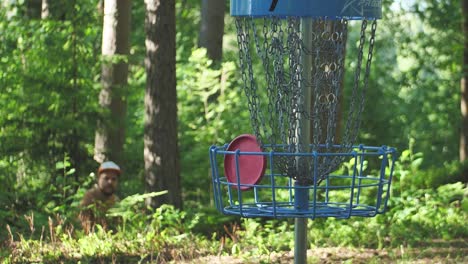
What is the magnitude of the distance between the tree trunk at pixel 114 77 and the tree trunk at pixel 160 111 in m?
2.43

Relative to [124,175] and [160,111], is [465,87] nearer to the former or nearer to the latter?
[124,175]

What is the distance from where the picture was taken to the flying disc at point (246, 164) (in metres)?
4.21

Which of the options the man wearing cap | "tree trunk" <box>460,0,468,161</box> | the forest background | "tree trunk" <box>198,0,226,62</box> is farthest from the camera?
"tree trunk" <box>460,0,468,161</box>

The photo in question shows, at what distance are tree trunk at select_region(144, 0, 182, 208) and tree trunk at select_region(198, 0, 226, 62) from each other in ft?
17.2

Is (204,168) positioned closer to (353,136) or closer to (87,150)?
(87,150)

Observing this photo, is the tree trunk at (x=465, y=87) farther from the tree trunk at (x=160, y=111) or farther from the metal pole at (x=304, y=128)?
the metal pole at (x=304, y=128)

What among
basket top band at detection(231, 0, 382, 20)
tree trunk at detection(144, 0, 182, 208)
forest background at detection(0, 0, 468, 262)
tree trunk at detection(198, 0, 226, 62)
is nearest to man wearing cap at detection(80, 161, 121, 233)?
forest background at detection(0, 0, 468, 262)

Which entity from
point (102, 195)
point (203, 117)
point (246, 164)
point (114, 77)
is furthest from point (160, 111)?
point (246, 164)

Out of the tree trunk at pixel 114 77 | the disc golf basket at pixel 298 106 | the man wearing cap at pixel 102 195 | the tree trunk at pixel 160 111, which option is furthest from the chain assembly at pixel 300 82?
the tree trunk at pixel 114 77

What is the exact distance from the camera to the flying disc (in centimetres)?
421

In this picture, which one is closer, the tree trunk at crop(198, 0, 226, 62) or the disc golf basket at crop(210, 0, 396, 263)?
the disc golf basket at crop(210, 0, 396, 263)

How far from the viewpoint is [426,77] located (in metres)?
23.5

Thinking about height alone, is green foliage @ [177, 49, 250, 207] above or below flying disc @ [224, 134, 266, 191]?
below

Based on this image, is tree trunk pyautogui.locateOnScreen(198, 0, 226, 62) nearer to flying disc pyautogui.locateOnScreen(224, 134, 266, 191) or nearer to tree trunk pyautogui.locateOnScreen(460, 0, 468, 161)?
tree trunk pyautogui.locateOnScreen(460, 0, 468, 161)
